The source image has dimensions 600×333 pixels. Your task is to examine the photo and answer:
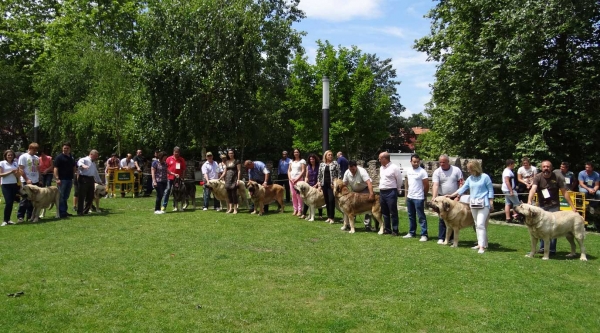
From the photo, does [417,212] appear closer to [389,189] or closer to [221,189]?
[389,189]

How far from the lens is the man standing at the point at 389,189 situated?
1032 centimetres

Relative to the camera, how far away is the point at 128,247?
29.3 ft

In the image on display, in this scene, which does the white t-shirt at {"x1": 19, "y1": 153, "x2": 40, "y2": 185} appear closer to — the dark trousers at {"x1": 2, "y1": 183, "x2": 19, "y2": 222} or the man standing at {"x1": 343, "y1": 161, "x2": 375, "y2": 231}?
the dark trousers at {"x1": 2, "y1": 183, "x2": 19, "y2": 222}

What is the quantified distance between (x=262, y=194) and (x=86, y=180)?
4.86m

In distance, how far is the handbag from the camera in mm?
8781

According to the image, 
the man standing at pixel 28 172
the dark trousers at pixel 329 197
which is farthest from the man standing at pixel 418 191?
the man standing at pixel 28 172

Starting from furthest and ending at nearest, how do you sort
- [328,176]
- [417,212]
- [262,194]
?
[262,194] → [328,176] → [417,212]

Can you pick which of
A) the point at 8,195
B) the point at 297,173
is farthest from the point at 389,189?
the point at 8,195

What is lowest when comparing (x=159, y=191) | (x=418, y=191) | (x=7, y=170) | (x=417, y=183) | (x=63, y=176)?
(x=159, y=191)

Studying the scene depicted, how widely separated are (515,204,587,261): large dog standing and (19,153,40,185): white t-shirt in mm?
11402

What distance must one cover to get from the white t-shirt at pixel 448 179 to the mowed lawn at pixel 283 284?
115 centimetres

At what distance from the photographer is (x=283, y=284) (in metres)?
6.56

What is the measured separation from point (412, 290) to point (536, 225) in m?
3.33

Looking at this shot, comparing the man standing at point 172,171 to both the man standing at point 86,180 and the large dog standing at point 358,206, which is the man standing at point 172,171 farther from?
the large dog standing at point 358,206
